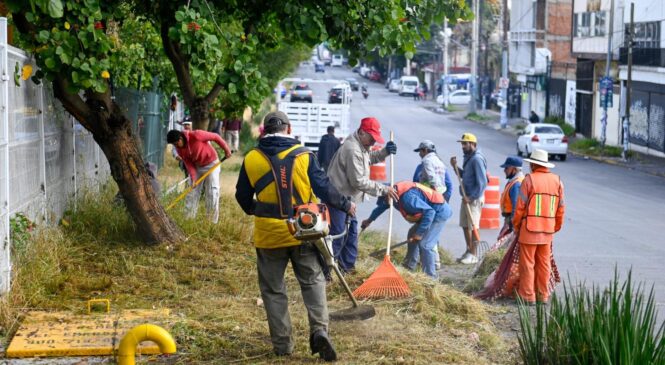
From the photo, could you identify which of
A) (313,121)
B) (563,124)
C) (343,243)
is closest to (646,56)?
(563,124)

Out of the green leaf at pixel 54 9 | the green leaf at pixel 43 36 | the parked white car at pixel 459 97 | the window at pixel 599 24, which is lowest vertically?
the parked white car at pixel 459 97

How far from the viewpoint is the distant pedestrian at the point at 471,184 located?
1423 centimetres

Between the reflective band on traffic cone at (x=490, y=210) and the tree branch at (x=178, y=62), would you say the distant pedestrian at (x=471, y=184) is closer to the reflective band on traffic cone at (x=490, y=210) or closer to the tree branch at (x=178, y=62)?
the reflective band on traffic cone at (x=490, y=210)

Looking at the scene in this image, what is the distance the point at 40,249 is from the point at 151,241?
1655 mm

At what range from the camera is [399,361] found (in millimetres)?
7238

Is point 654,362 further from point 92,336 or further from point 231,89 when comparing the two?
point 231,89

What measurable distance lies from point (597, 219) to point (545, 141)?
1898 centimetres

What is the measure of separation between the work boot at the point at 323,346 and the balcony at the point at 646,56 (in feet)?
115

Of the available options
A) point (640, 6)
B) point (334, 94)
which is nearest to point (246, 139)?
point (334, 94)

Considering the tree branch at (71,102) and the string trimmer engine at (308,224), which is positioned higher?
the tree branch at (71,102)

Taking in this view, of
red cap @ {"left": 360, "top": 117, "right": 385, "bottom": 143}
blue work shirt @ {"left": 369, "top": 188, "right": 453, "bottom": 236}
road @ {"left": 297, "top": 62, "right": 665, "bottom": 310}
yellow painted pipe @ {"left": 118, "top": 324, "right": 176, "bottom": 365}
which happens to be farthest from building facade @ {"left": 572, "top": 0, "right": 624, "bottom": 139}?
yellow painted pipe @ {"left": 118, "top": 324, "right": 176, "bottom": 365}

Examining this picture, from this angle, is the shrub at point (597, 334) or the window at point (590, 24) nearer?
the shrub at point (597, 334)

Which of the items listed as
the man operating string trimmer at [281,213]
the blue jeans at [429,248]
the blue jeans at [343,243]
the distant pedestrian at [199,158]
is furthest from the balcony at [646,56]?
the man operating string trimmer at [281,213]

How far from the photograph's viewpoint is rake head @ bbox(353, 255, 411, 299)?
948 cm
